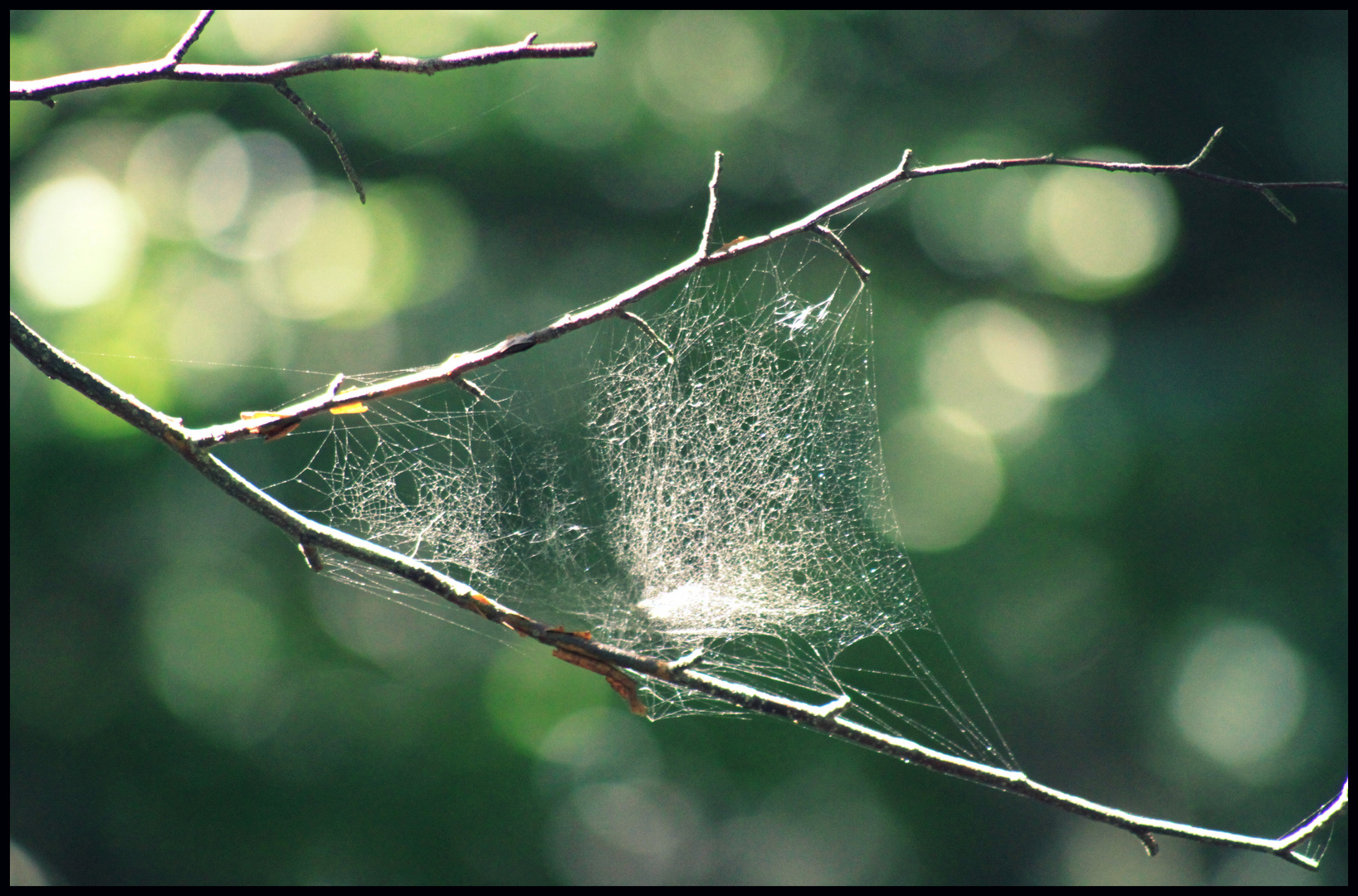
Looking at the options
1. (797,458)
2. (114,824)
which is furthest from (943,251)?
(114,824)

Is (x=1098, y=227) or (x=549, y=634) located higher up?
(x=1098, y=227)

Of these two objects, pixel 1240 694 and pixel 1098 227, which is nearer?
pixel 1240 694

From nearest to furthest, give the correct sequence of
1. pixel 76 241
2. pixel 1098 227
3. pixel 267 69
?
pixel 267 69
pixel 76 241
pixel 1098 227

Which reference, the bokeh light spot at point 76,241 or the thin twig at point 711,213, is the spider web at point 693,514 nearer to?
the thin twig at point 711,213

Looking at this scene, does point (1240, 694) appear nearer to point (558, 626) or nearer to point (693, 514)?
point (693, 514)

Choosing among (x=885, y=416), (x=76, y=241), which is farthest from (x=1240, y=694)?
(x=76, y=241)

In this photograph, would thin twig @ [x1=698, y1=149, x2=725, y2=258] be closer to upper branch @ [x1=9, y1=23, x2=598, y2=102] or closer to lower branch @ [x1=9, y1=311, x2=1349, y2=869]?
upper branch @ [x1=9, y1=23, x2=598, y2=102]

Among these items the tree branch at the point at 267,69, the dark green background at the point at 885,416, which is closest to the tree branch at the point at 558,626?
the tree branch at the point at 267,69

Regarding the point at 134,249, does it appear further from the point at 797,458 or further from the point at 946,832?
the point at 946,832
